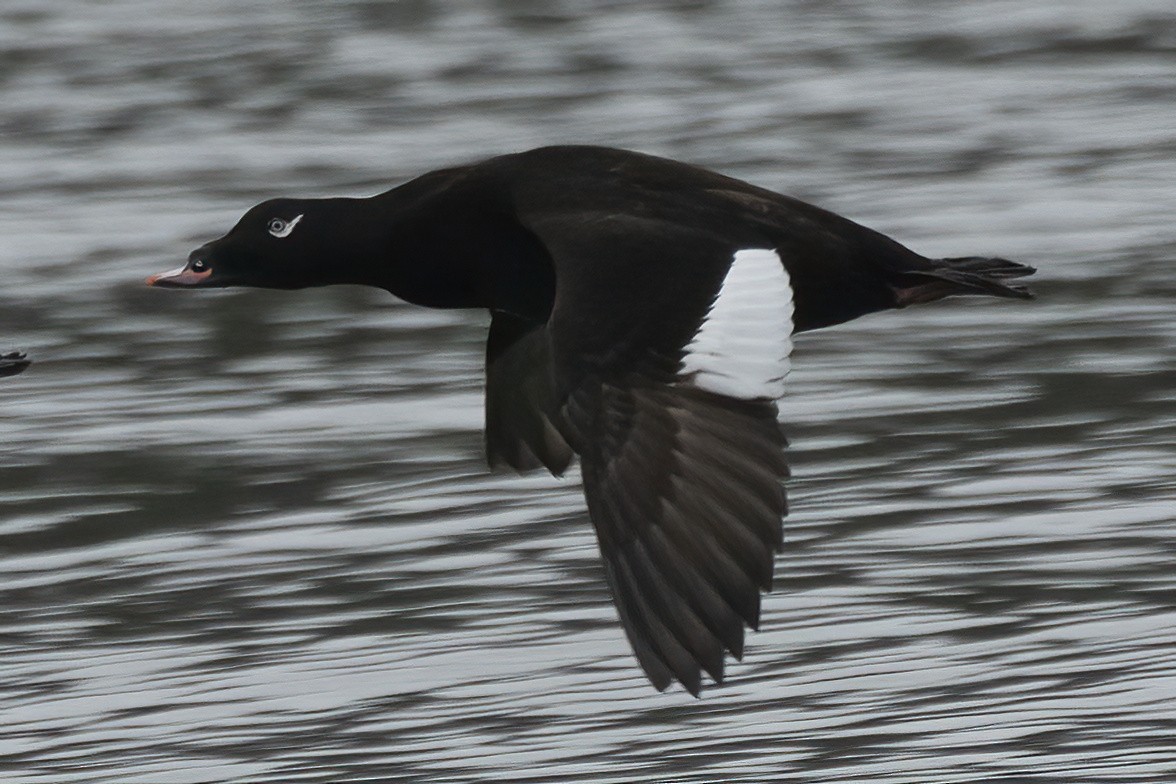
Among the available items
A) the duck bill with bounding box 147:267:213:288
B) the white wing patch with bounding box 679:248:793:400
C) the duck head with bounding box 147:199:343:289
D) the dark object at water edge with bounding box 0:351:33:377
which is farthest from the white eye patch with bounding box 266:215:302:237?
the white wing patch with bounding box 679:248:793:400

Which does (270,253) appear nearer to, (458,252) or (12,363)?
(458,252)

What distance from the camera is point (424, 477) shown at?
8.34 metres

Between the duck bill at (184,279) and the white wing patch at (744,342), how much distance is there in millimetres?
1482

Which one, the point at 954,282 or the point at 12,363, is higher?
the point at 954,282

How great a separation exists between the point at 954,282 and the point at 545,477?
214cm

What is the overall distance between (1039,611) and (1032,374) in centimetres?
243

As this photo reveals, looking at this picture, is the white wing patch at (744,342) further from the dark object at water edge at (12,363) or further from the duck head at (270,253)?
the dark object at water edge at (12,363)

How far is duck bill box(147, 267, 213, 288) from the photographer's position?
6902 mm

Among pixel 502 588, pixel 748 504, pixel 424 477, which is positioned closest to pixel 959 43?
pixel 424 477

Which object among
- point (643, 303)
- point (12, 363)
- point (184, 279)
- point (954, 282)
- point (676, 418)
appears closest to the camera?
point (676, 418)

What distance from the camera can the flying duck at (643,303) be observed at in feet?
18.0

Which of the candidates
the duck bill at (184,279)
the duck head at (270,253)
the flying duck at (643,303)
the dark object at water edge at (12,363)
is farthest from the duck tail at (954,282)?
the dark object at water edge at (12,363)

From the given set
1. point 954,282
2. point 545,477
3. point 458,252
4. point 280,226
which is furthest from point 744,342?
point 545,477

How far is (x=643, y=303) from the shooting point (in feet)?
19.2
